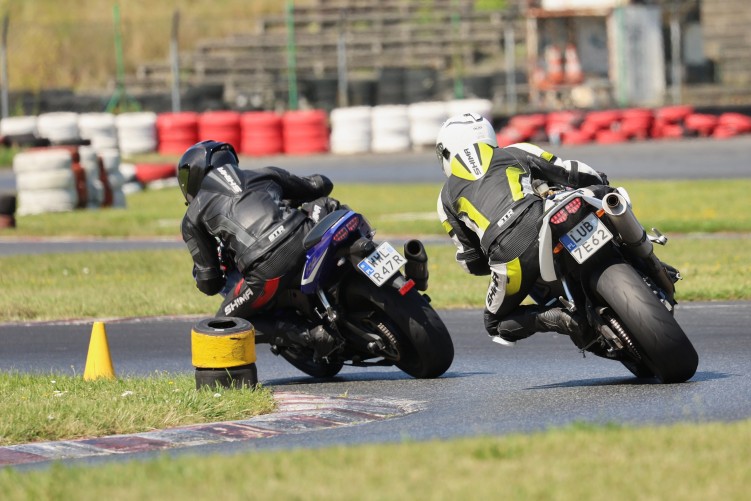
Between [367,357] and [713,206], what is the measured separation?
12.2 meters

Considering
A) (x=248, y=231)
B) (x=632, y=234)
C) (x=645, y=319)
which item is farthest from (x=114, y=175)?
(x=645, y=319)

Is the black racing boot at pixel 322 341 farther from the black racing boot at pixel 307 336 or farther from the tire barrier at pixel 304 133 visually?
the tire barrier at pixel 304 133

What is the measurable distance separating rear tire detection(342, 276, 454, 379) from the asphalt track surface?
0.44ft

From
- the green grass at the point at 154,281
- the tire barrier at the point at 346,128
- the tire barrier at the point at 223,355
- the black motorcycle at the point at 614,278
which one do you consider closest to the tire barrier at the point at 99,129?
the tire barrier at the point at 346,128

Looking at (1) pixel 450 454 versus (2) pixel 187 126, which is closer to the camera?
(1) pixel 450 454

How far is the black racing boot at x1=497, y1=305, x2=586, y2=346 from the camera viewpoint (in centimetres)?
766

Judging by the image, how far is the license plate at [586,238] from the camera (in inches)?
291

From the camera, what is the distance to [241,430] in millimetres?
6812

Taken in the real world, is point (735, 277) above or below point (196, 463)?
below

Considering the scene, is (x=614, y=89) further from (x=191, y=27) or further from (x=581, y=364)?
(x=581, y=364)

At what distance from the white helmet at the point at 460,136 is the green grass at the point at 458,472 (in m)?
2.94

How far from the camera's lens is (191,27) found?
135ft

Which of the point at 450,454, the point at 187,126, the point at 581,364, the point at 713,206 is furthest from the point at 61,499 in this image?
the point at 187,126

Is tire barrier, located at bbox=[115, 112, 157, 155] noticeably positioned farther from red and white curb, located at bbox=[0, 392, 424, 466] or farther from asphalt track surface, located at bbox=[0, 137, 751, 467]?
red and white curb, located at bbox=[0, 392, 424, 466]
